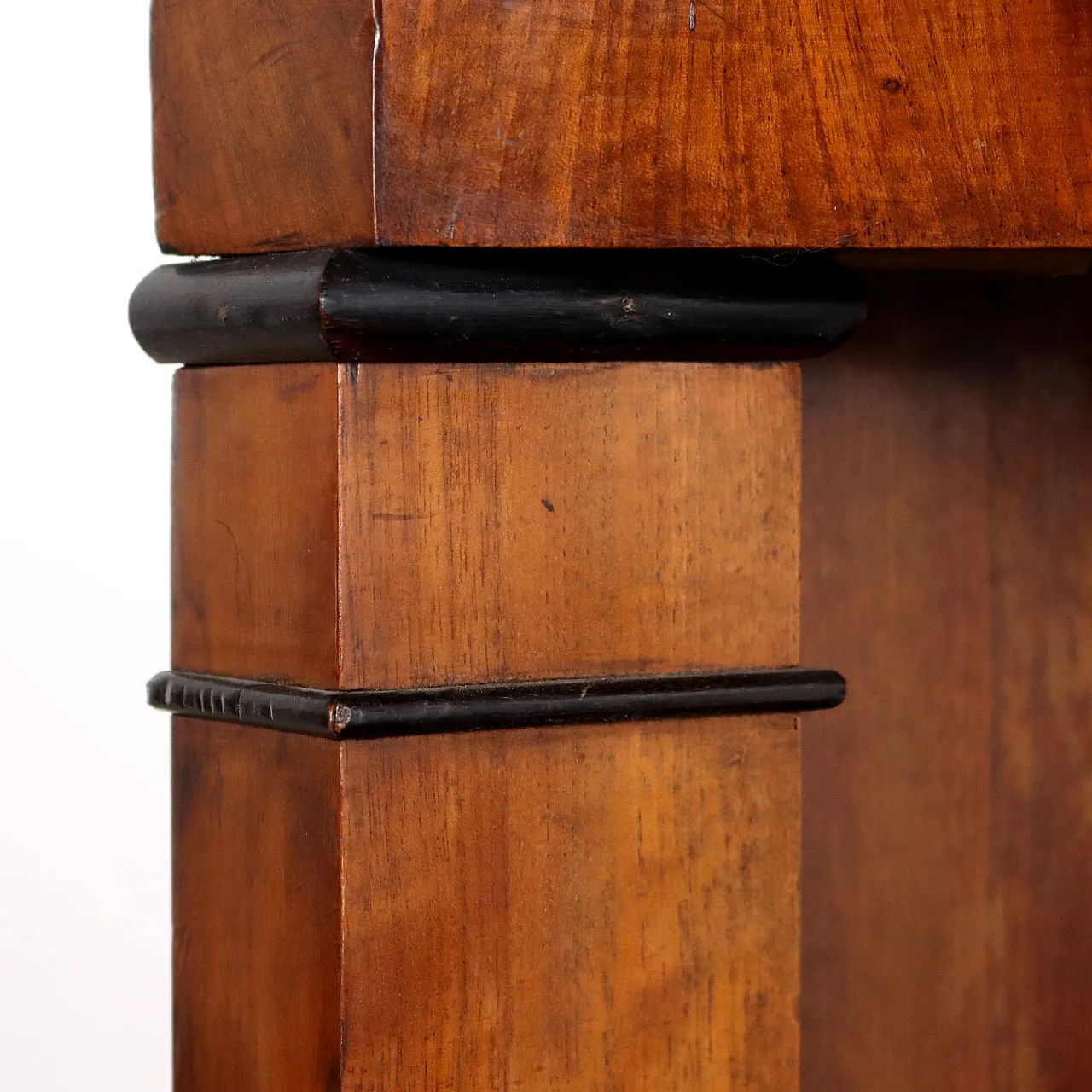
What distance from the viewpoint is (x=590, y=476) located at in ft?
1.95

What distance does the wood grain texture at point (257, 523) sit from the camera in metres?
0.57

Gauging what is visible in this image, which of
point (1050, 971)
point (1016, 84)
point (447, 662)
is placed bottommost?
point (1050, 971)

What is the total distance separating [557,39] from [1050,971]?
21.1 inches

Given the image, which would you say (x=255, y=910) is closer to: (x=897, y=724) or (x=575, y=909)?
(x=575, y=909)

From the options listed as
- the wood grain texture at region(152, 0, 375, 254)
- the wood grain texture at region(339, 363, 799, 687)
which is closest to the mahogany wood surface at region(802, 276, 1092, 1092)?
the wood grain texture at region(339, 363, 799, 687)

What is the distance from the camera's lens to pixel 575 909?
0.59 m

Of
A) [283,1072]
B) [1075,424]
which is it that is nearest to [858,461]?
[1075,424]

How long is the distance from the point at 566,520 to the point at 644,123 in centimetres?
12

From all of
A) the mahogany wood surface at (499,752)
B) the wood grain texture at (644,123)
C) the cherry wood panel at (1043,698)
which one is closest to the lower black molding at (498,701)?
the mahogany wood surface at (499,752)

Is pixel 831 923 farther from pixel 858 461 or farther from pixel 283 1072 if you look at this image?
pixel 283 1072

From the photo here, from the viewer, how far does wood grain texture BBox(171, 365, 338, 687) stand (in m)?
0.57

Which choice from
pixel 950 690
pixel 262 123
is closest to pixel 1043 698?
pixel 950 690

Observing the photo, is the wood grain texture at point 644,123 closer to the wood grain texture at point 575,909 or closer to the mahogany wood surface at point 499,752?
the mahogany wood surface at point 499,752

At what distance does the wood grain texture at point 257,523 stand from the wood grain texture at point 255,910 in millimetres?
29
